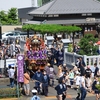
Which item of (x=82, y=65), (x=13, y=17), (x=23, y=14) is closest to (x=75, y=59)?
(x=82, y=65)

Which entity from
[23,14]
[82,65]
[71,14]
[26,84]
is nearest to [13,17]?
[23,14]

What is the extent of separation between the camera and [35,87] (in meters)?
27.0

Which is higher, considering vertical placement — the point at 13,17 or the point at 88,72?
the point at 13,17

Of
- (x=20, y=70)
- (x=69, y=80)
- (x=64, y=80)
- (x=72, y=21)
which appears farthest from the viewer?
(x=72, y=21)

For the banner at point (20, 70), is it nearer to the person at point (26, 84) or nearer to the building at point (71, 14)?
the person at point (26, 84)

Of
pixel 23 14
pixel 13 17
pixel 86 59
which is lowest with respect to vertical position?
pixel 86 59

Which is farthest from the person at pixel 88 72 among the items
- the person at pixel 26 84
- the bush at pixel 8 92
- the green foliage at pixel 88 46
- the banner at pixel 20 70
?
the bush at pixel 8 92

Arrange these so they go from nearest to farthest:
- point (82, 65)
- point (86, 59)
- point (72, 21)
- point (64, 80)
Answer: point (64, 80) < point (82, 65) < point (86, 59) < point (72, 21)

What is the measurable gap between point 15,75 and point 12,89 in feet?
6.77

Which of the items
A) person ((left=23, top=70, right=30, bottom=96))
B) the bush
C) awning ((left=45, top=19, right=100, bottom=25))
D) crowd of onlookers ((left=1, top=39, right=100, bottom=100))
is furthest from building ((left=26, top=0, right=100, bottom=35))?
the bush

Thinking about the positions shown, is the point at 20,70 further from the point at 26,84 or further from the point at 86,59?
the point at 86,59

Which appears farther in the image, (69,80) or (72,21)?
(72,21)

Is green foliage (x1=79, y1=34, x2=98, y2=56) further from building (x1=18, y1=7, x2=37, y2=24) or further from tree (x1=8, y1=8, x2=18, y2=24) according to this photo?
building (x1=18, y1=7, x2=37, y2=24)

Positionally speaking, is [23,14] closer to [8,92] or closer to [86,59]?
[86,59]
